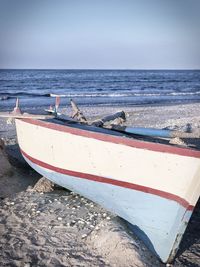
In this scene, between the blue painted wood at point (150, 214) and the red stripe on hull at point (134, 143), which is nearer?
the red stripe on hull at point (134, 143)

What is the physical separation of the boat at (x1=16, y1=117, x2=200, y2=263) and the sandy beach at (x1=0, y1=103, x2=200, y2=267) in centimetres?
32

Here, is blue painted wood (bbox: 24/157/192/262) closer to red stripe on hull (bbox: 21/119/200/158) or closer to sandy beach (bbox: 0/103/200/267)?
sandy beach (bbox: 0/103/200/267)

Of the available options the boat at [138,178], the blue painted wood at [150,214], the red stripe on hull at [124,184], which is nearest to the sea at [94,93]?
the red stripe on hull at [124,184]

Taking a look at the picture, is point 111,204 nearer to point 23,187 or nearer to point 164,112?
point 23,187

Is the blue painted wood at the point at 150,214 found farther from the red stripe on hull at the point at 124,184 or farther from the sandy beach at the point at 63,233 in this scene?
the sandy beach at the point at 63,233

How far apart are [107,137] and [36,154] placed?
2500mm

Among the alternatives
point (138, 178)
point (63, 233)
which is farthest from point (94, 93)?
point (138, 178)

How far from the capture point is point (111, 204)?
18.4ft

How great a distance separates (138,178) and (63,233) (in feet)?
4.87

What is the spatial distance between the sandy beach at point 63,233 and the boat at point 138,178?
0.32 metres

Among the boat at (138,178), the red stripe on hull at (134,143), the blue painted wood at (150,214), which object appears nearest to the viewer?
the red stripe on hull at (134,143)

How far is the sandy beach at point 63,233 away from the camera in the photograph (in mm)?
4742

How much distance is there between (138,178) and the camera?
16.2ft

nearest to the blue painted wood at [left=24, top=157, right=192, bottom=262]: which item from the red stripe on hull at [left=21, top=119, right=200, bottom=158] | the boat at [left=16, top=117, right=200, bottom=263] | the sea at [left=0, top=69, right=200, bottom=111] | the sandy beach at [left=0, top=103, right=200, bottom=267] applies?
the boat at [left=16, top=117, right=200, bottom=263]
